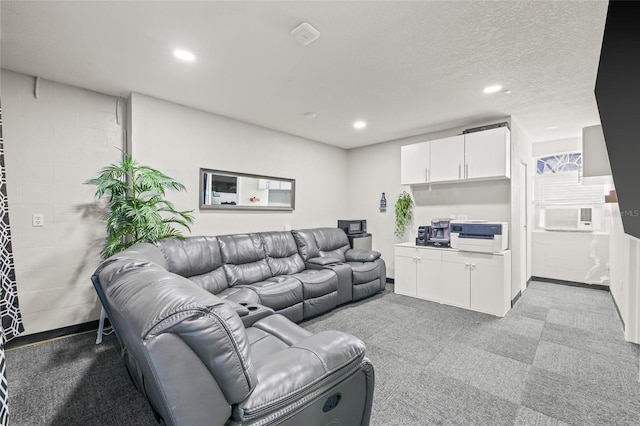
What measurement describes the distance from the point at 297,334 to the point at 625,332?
3.41 m

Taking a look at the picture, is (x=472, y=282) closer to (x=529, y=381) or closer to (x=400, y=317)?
(x=400, y=317)

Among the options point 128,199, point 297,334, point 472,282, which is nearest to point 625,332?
point 472,282

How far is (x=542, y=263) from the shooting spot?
5.08 metres

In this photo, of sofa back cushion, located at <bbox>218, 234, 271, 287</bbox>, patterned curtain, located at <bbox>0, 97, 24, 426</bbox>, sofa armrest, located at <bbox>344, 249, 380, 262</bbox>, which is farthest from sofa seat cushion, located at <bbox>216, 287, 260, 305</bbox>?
sofa armrest, located at <bbox>344, 249, 380, 262</bbox>

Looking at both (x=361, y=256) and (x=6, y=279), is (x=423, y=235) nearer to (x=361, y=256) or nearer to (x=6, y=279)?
(x=361, y=256)

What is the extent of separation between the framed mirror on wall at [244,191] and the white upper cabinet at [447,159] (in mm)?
→ 2258

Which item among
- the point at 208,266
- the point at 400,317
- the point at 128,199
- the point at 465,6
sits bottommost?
the point at 400,317

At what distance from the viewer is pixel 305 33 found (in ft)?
6.58

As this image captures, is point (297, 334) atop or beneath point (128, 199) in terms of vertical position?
beneath

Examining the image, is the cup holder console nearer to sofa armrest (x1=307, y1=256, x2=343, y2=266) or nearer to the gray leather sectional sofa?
the gray leather sectional sofa

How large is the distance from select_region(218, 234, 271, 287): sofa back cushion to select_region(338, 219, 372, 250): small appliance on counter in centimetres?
185

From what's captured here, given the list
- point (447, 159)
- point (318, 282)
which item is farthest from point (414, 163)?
point (318, 282)

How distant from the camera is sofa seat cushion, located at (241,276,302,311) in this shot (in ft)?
9.46

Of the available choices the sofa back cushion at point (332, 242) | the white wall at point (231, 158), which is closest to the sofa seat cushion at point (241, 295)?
the white wall at point (231, 158)
